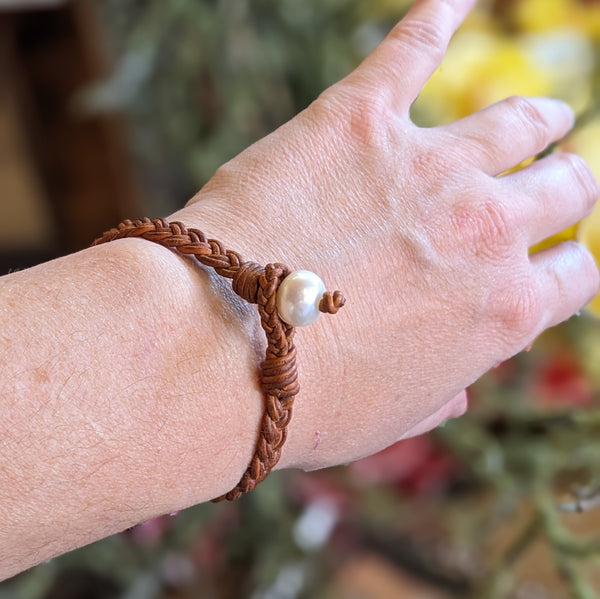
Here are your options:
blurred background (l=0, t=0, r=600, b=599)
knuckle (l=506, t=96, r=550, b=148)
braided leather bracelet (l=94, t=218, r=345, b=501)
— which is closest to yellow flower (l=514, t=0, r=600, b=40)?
blurred background (l=0, t=0, r=600, b=599)

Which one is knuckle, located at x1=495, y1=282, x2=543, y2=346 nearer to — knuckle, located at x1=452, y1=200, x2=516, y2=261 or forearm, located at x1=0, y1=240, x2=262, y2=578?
knuckle, located at x1=452, y1=200, x2=516, y2=261

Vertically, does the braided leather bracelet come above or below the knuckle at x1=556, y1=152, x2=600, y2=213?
above

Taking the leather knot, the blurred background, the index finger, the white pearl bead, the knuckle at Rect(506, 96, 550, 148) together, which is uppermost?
the index finger

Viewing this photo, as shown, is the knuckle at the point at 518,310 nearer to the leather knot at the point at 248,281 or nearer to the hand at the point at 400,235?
the hand at the point at 400,235

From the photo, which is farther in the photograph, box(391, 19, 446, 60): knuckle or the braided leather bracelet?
box(391, 19, 446, 60): knuckle

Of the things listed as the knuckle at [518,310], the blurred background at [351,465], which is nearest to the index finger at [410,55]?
the knuckle at [518,310]

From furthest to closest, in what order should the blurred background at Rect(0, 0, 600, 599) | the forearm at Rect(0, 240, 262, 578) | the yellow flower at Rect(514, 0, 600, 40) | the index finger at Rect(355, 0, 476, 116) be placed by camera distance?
the yellow flower at Rect(514, 0, 600, 40) < the blurred background at Rect(0, 0, 600, 599) < the index finger at Rect(355, 0, 476, 116) < the forearm at Rect(0, 240, 262, 578)

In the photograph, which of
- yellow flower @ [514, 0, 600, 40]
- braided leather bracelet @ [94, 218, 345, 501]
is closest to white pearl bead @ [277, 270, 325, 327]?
braided leather bracelet @ [94, 218, 345, 501]

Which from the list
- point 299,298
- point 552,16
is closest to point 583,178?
point 299,298

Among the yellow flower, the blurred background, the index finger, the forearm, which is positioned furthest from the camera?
the yellow flower
